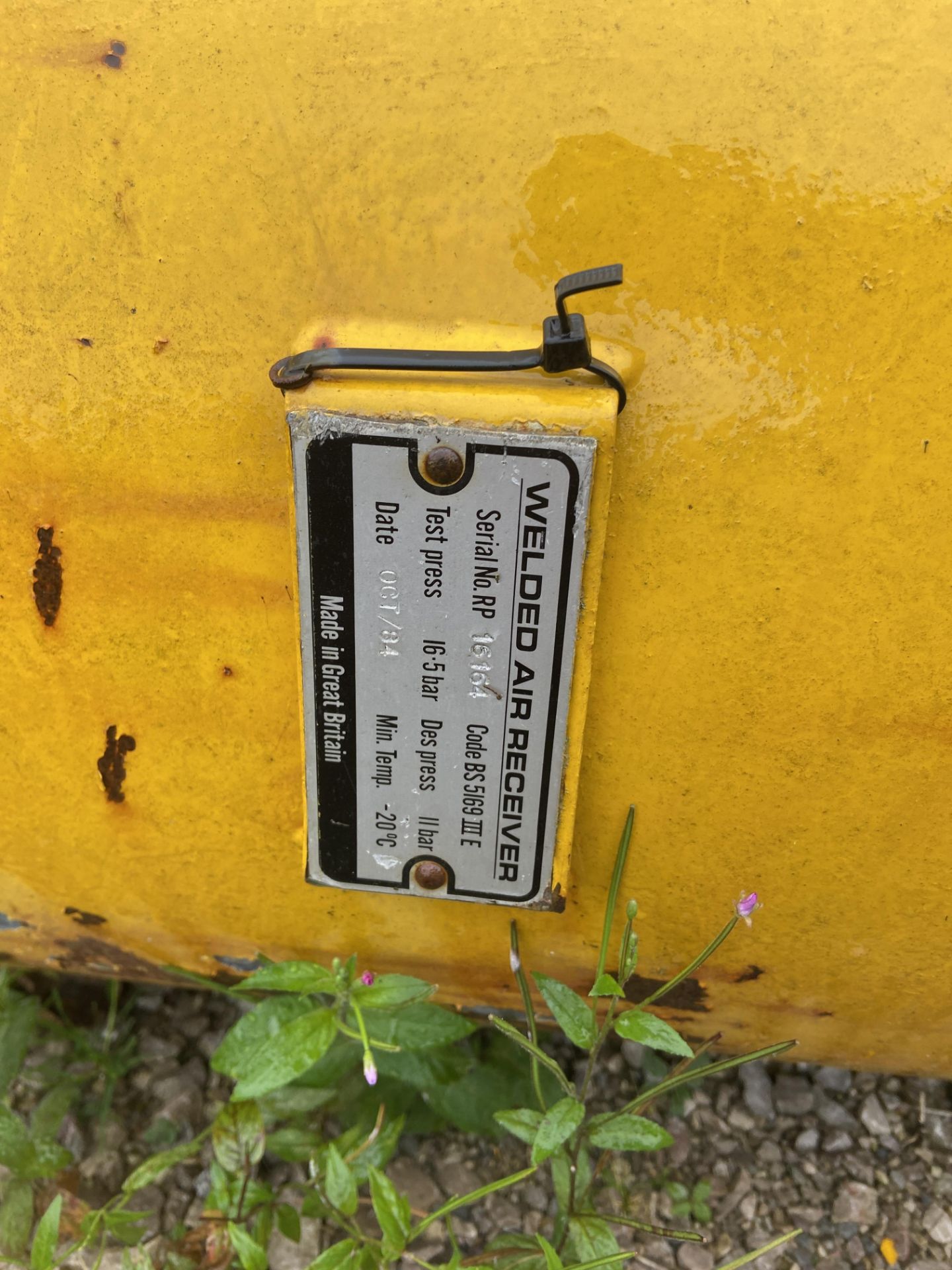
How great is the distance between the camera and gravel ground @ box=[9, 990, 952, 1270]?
101 cm

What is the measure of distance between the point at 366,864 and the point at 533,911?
5.6 inches

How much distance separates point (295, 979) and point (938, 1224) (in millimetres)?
804

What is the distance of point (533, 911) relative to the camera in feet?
2.48

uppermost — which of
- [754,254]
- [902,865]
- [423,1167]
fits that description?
[754,254]

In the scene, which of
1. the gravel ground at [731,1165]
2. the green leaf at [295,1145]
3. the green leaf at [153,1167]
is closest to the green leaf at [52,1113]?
the gravel ground at [731,1165]

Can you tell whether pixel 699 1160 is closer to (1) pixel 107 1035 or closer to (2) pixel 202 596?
(1) pixel 107 1035

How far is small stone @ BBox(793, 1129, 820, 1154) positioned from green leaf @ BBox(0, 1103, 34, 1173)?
0.84m

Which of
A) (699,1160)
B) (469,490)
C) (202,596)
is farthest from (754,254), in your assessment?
(699,1160)

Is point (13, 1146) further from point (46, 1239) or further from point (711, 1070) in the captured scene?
point (711, 1070)

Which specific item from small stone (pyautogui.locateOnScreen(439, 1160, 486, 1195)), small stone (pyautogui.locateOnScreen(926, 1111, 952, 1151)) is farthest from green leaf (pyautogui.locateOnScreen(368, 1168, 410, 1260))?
small stone (pyautogui.locateOnScreen(926, 1111, 952, 1151))

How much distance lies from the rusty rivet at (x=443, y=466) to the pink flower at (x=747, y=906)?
0.36 metres

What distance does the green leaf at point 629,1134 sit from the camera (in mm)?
723

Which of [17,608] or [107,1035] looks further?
[107,1035]

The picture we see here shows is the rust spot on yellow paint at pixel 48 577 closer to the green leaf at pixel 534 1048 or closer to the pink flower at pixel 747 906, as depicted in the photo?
the green leaf at pixel 534 1048
